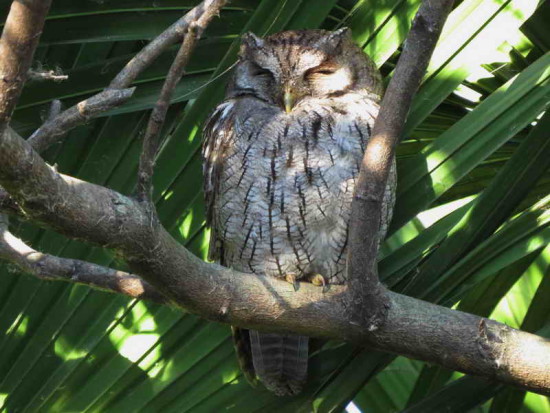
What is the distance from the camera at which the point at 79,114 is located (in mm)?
1757

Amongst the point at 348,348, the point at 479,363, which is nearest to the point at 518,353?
the point at 479,363

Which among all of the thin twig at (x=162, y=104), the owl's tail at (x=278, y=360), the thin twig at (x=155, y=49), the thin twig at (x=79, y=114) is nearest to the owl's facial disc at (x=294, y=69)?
the owl's tail at (x=278, y=360)

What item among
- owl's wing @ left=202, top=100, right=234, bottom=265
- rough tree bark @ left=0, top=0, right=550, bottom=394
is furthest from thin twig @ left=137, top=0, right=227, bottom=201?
owl's wing @ left=202, top=100, right=234, bottom=265

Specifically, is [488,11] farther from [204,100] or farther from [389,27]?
[204,100]

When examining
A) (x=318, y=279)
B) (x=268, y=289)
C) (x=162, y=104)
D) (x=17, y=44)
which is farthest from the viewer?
(x=318, y=279)

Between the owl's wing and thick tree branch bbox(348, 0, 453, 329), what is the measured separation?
26.6 inches

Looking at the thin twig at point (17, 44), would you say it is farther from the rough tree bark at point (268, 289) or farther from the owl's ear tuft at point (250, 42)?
the owl's ear tuft at point (250, 42)

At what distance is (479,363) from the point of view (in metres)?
1.85

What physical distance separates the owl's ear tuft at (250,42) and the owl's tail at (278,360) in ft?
2.65

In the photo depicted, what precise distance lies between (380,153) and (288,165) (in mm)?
786

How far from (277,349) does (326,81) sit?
2.74 ft

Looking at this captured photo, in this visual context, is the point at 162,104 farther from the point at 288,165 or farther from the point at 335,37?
the point at 335,37

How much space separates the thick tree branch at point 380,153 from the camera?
5.41 feet

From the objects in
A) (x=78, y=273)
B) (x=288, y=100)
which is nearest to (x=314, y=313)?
(x=78, y=273)
